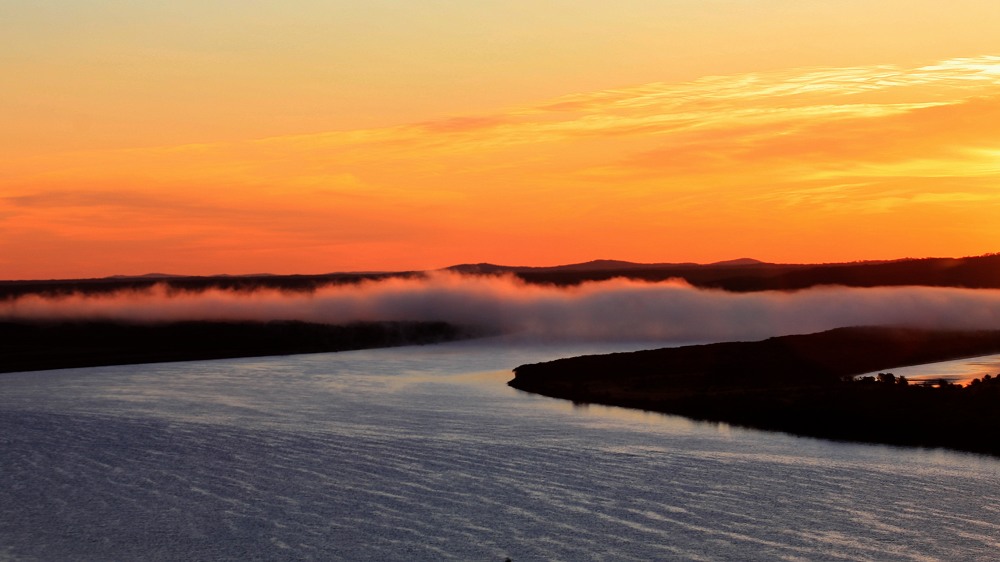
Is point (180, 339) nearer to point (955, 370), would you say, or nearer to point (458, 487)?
point (955, 370)

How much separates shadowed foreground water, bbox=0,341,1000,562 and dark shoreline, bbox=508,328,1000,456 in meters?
2.65

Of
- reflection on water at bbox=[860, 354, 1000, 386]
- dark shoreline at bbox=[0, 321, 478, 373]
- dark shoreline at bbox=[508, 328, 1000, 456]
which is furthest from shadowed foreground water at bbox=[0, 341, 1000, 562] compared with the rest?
dark shoreline at bbox=[0, 321, 478, 373]

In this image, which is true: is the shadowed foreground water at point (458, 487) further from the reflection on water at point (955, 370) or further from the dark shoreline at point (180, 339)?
the dark shoreline at point (180, 339)

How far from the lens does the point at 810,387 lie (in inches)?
2367

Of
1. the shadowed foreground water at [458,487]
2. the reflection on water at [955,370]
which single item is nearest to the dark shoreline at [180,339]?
the shadowed foreground water at [458,487]

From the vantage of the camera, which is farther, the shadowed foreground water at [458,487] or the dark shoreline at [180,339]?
the dark shoreline at [180,339]

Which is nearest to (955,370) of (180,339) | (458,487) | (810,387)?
(810,387)

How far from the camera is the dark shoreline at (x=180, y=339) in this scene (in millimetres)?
101500

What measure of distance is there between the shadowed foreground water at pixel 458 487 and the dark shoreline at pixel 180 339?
41648 mm

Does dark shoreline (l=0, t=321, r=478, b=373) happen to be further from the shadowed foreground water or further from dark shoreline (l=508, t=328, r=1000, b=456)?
dark shoreline (l=508, t=328, r=1000, b=456)

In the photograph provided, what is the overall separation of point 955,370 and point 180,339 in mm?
77870

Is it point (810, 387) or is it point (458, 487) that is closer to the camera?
point (458, 487)

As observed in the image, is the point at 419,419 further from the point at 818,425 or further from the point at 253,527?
the point at 253,527

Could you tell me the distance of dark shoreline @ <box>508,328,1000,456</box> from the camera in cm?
4788
